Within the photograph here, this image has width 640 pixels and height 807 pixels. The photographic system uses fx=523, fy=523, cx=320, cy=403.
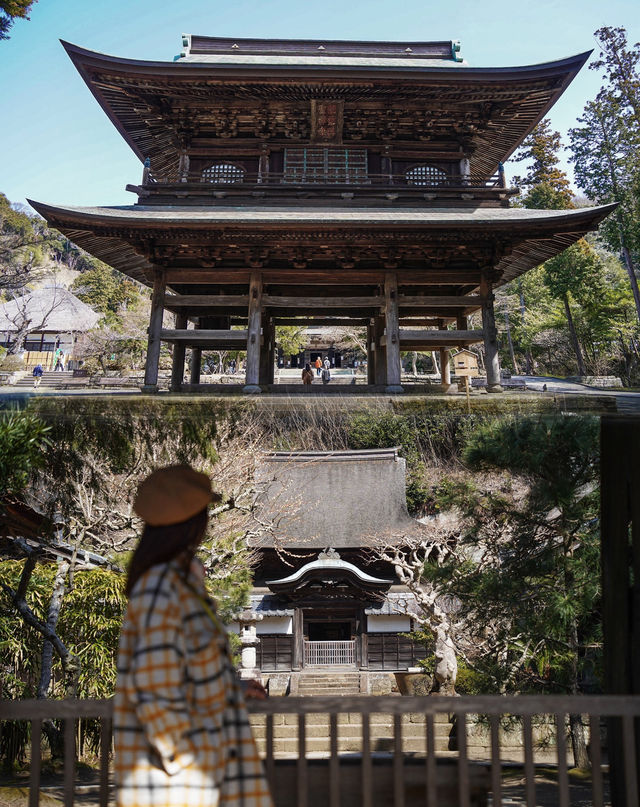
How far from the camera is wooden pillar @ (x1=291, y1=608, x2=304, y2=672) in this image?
435 inches

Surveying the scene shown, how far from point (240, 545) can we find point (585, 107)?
2346 cm

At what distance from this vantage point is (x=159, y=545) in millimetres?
1689

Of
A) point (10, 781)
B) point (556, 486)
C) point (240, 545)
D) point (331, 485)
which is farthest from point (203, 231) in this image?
point (10, 781)

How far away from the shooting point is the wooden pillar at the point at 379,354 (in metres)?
10.6

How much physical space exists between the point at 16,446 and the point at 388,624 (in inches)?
380

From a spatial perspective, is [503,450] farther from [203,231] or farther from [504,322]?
[504,322]

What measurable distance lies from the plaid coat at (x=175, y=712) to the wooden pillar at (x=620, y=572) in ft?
6.97

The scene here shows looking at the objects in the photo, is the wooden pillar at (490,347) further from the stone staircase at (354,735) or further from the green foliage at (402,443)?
the stone staircase at (354,735)

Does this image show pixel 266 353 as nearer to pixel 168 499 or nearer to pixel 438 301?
pixel 438 301

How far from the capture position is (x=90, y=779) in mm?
6297

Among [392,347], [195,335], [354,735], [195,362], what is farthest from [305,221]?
[354,735]

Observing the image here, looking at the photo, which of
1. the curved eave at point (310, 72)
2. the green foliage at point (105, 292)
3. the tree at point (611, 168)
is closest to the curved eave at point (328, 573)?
the curved eave at point (310, 72)

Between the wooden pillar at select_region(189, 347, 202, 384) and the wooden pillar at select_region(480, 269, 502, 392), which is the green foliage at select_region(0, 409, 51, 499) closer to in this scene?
the wooden pillar at select_region(480, 269, 502, 392)

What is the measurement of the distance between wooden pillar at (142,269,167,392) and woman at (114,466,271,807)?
7.15 m
